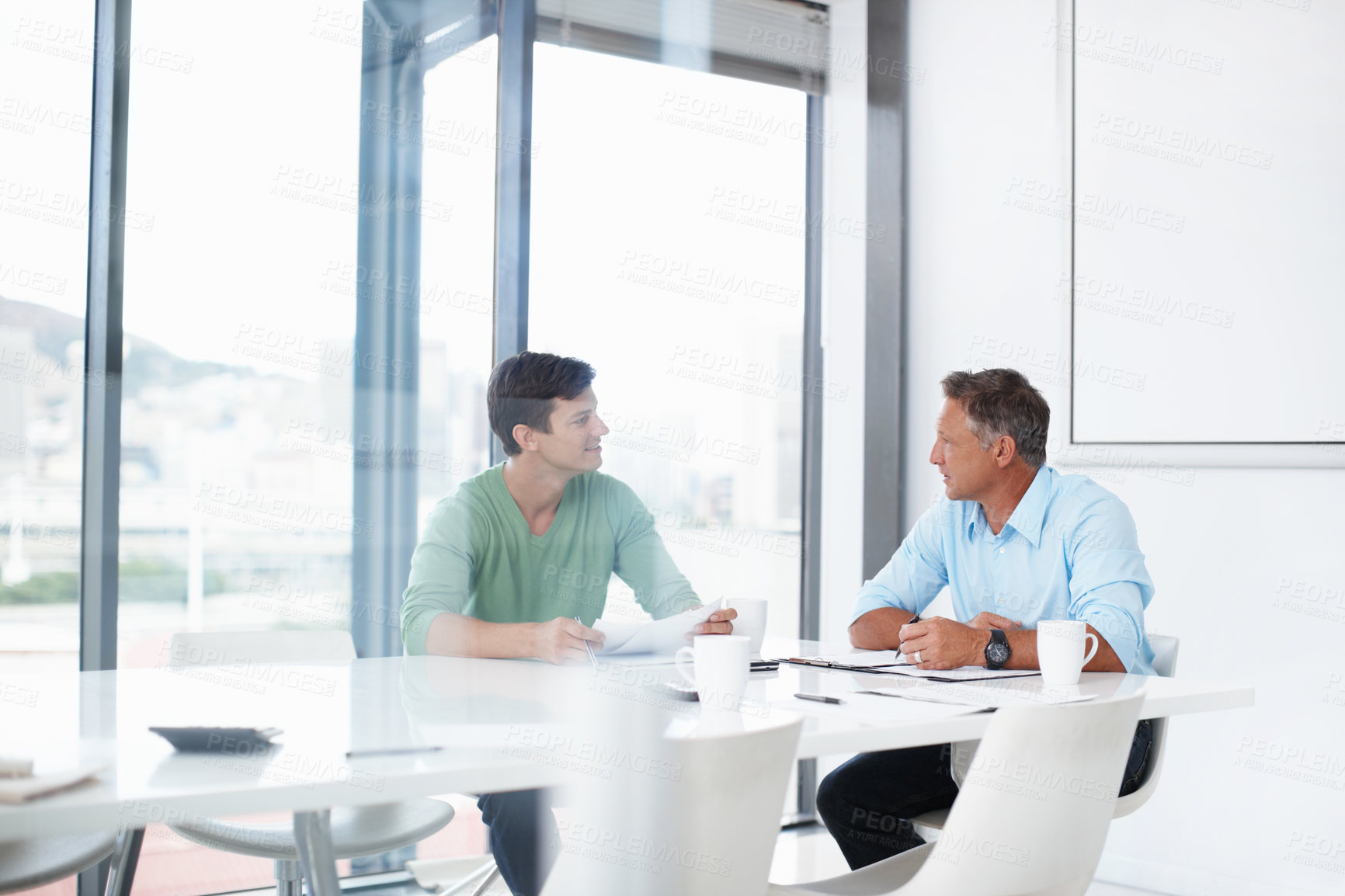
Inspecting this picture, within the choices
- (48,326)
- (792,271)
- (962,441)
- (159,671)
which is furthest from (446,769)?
(792,271)

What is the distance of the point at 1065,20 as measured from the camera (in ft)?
10.9

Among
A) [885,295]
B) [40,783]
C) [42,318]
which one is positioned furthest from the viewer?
[885,295]

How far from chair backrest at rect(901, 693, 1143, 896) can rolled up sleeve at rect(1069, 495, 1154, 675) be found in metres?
0.50

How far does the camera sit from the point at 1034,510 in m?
2.20

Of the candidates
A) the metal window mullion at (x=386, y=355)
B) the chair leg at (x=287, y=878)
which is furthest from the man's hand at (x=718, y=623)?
the metal window mullion at (x=386, y=355)

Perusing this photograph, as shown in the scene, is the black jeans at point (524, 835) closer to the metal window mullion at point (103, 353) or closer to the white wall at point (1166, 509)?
the metal window mullion at point (103, 353)

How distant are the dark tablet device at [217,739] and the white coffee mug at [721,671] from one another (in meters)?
0.55

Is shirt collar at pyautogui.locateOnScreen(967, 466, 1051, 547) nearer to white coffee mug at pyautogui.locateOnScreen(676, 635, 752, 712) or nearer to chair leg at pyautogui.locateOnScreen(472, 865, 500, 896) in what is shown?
white coffee mug at pyautogui.locateOnScreen(676, 635, 752, 712)

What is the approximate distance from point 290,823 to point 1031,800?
49.6 inches

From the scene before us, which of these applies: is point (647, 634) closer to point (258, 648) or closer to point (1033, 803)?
point (1033, 803)

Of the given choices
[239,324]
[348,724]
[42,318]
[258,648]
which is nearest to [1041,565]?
[348,724]

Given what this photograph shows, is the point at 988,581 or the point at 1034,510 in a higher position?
the point at 1034,510

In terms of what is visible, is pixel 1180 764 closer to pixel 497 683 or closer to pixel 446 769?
pixel 497 683

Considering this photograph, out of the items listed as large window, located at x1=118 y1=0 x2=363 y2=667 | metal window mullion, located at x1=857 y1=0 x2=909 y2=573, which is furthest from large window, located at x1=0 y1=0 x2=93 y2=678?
metal window mullion, located at x1=857 y1=0 x2=909 y2=573
